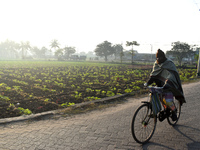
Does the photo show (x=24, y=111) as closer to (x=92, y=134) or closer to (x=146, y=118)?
(x=92, y=134)

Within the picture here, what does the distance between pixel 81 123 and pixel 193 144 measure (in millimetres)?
2922

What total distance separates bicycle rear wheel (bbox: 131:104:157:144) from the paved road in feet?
0.55

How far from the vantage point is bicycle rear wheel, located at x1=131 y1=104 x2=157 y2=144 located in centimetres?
392

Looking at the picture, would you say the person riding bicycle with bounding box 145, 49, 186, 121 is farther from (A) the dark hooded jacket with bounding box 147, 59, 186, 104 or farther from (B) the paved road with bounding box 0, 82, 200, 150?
(B) the paved road with bounding box 0, 82, 200, 150

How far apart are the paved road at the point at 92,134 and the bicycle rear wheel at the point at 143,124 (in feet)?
0.55

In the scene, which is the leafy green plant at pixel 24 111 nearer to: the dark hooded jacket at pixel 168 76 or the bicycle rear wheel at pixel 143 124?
the bicycle rear wheel at pixel 143 124

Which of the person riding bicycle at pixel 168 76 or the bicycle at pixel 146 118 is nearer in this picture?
the bicycle at pixel 146 118

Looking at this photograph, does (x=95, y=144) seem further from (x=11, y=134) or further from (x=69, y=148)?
(x=11, y=134)

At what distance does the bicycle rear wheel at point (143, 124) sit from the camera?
3922 millimetres

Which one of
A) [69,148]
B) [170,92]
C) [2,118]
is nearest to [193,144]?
[170,92]

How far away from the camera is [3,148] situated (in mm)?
3828

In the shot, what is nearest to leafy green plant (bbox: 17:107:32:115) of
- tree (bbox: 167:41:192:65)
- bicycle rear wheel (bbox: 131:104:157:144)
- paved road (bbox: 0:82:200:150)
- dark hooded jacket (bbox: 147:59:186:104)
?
paved road (bbox: 0:82:200:150)

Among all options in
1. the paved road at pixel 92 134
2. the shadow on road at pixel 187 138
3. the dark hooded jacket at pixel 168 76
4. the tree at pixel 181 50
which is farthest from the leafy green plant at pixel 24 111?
the tree at pixel 181 50

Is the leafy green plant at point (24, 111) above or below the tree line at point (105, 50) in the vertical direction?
below
